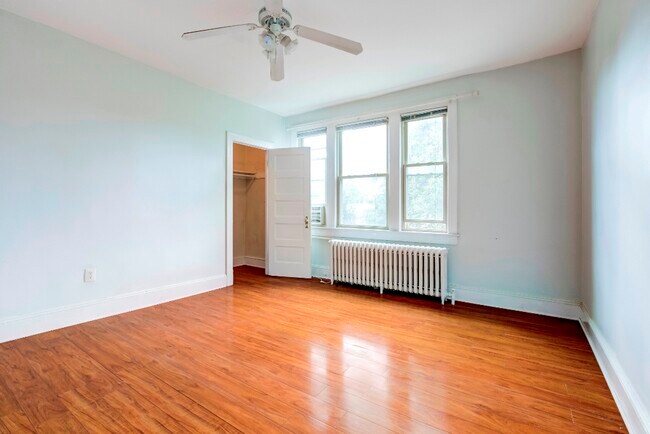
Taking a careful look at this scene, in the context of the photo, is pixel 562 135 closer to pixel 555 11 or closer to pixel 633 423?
pixel 555 11

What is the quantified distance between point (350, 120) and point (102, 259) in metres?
3.59

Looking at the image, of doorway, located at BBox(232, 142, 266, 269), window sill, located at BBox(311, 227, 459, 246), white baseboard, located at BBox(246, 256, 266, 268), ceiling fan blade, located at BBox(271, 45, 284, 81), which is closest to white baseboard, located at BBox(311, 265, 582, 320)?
window sill, located at BBox(311, 227, 459, 246)

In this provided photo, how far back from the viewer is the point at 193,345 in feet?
8.12

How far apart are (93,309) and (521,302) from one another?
4.49 metres

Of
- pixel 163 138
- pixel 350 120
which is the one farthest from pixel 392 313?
pixel 163 138

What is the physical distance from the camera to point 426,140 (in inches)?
155

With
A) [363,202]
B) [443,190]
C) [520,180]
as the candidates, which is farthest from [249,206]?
[520,180]

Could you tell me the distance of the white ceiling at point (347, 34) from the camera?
7.89 ft

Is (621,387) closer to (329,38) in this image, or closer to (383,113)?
(329,38)

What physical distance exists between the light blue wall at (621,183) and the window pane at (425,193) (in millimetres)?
1465

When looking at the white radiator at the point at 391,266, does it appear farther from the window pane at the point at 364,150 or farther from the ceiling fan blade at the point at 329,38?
the ceiling fan blade at the point at 329,38

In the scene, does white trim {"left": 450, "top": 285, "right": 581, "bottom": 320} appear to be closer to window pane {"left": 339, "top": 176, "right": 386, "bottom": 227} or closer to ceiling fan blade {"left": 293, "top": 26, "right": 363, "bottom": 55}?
window pane {"left": 339, "top": 176, "right": 386, "bottom": 227}

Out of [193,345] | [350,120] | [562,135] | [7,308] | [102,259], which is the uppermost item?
[350,120]

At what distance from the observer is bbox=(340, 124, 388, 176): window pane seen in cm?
433
